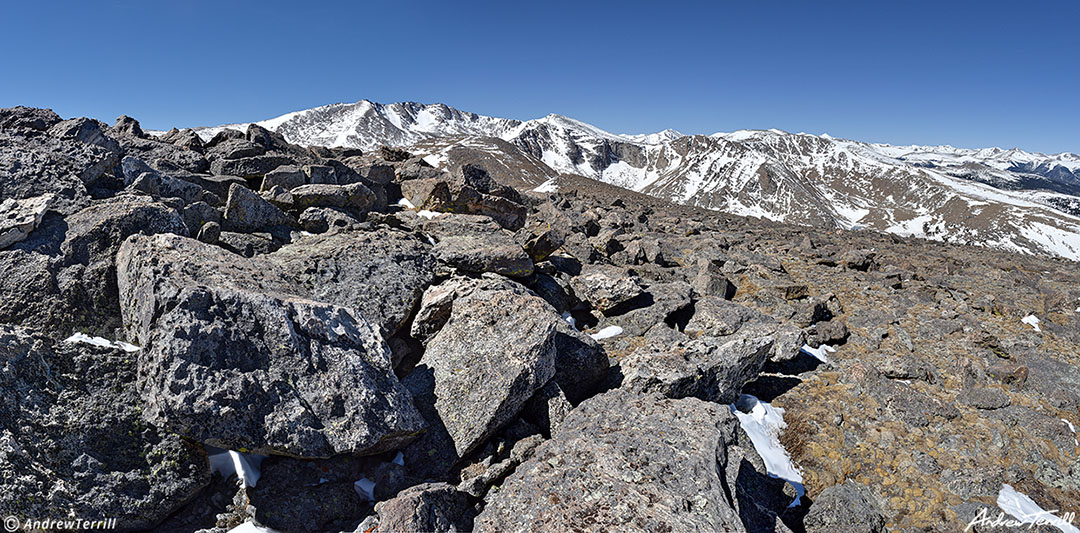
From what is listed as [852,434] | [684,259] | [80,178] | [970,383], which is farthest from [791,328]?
[80,178]

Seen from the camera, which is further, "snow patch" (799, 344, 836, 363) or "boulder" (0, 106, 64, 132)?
"boulder" (0, 106, 64, 132)

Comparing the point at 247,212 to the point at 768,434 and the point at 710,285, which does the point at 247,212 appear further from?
the point at 710,285

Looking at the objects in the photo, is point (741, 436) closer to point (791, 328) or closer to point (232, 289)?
point (791, 328)

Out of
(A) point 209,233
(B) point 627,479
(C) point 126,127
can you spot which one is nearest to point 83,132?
(A) point 209,233

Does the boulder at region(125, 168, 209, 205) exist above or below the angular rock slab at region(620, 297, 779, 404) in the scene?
above

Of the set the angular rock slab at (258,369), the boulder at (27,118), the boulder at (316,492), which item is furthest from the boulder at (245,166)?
the boulder at (316,492)

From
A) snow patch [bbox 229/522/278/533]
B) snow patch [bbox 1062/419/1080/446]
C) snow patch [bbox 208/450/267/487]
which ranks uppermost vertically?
snow patch [bbox 208/450/267/487]

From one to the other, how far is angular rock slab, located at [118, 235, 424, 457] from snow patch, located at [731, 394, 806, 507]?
7.12 meters

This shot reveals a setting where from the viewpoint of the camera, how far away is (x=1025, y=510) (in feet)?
26.7

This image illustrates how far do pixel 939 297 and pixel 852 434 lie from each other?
12.0 m

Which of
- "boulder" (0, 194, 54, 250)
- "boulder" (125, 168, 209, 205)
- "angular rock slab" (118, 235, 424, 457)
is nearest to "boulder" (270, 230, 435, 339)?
"angular rock slab" (118, 235, 424, 457)

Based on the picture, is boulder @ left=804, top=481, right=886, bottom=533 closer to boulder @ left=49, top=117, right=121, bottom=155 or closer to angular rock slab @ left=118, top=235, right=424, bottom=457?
angular rock slab @ left=118, top=235, right=424, bottom=457

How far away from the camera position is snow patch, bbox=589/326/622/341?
13.1m

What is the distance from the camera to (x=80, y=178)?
11.3 metres
